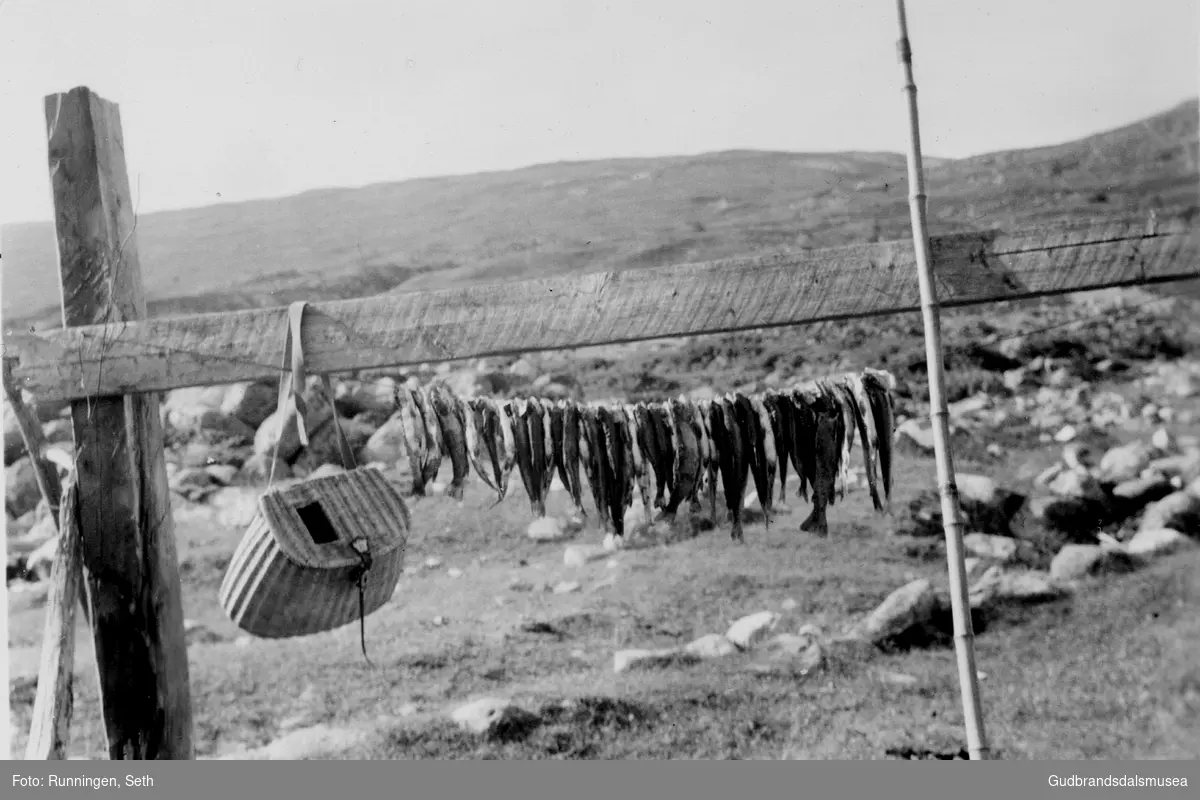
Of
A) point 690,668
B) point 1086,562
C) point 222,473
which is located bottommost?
point 690,668

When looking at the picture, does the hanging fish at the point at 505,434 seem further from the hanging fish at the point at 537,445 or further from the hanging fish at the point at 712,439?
the hanging fish at the point at 712,439

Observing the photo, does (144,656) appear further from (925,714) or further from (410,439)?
(925,714)

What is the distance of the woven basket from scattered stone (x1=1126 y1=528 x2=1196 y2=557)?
2.76 m

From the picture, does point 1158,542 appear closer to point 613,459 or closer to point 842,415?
point 842,415

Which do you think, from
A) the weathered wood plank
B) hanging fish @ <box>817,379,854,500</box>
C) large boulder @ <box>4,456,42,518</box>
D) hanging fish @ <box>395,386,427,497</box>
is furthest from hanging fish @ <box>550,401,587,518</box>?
large boulder @ <box>4,456,42,518</box>

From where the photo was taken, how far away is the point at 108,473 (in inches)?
113

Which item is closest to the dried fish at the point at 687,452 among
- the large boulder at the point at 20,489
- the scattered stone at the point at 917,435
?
the scattered stone at the point at 917,435

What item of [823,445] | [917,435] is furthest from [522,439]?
[917,435]

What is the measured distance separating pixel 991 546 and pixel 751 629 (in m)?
0.97

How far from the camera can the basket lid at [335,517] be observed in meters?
2.53

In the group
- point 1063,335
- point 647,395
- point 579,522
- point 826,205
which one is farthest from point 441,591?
point 1063,335

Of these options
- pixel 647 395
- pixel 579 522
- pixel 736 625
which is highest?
pixel 647 395

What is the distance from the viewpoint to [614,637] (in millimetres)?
4062

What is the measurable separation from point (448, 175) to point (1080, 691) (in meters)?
3.01
